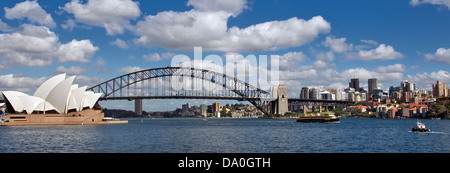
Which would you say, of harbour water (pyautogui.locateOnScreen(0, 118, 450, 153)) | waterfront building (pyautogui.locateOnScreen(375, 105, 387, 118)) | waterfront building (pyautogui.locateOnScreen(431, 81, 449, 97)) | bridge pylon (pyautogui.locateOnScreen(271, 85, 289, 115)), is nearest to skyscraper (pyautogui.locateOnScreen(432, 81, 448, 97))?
waterfront building (pyautogui.locateOnScreen(431, 81, 449, 97))

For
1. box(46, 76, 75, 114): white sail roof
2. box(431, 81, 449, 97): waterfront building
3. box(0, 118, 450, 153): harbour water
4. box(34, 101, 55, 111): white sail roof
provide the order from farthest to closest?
box(431, 81, 449, 97): waterfront building → box(34, 101, 55, 111): white sail roof → box(46, 76, 75, 114): white sail roof → box(0, 118, 450, 153): harbour water

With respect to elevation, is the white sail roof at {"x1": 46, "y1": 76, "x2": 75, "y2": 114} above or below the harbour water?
above

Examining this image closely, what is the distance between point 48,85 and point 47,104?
10.9 feet

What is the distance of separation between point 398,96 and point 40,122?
166531 millimetres

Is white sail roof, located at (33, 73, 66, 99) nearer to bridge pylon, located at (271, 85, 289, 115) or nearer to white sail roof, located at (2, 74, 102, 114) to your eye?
white sail roof, located at (2, 74, 102, 114)

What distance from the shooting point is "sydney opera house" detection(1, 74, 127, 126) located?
5941cm

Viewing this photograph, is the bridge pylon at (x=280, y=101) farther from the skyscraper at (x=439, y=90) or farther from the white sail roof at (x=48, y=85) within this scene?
the skyscraper at (x=439, y=90)

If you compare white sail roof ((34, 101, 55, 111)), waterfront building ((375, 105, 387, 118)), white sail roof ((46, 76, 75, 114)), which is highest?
white sail roof ((46, 76, 75, 114))

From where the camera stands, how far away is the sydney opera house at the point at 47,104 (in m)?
59.4

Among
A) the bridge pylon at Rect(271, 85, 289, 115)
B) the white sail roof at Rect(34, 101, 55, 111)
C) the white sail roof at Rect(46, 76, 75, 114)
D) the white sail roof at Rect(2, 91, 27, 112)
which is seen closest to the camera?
the white sail roof at Rect(46, 76, 75, 114)
